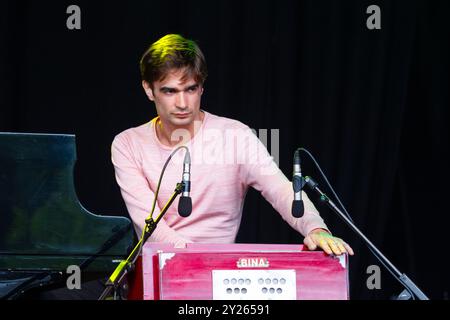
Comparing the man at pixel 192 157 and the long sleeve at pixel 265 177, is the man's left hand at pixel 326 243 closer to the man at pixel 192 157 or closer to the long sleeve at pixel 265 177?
the long sleeve at pixel 265 177

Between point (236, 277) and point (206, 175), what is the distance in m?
1.31

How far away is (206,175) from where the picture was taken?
12.2 ft

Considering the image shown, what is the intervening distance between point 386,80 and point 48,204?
97.0 inches

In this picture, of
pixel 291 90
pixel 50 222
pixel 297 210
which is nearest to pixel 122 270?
pixel 297 210

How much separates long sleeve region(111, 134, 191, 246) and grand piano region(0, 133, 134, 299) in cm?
27

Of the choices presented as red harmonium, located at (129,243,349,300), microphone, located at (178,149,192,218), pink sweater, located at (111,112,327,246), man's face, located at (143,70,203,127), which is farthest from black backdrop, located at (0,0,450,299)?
red harmonium, located at (129,243,349,300)

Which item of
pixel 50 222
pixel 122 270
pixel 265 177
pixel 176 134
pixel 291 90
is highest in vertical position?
pixel 291 90

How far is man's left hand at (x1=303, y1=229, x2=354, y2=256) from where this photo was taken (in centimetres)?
255

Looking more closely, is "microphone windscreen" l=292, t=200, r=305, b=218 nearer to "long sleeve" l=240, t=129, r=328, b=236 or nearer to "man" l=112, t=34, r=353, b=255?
"long sleeve" l=240, t=129, r=328, b=236

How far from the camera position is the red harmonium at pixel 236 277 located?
244 centimetres

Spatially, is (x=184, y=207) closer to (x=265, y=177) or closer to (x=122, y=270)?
(x=122, y=270)

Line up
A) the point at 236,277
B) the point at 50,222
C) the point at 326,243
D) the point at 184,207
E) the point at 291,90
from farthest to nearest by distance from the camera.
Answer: the point at 291,90 → the point at 50,222 → the point at 184,207 → the point at 326,243 → the point at 236,277

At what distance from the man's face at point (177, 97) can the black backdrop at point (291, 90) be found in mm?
1359
